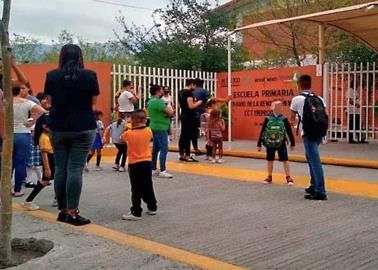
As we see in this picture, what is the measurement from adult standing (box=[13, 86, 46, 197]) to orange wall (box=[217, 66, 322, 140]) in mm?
9193

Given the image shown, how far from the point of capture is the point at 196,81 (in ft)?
41.2

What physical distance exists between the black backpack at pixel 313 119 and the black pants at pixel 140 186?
231cm

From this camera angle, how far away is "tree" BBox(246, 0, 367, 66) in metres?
19.8

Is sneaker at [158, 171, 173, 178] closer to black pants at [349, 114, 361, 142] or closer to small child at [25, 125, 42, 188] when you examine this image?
small child at [25, 125, 42, 188]

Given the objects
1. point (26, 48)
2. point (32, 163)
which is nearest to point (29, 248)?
point (32, 163)

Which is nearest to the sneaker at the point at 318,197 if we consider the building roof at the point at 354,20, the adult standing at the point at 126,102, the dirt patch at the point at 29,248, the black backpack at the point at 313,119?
the black backpack at the point at 313,119

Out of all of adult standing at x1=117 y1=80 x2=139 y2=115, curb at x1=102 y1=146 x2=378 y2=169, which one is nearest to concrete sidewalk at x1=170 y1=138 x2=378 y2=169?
curb at x1=102 y1=146 x2=378 y2=169

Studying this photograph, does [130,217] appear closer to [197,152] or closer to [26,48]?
[197,152]

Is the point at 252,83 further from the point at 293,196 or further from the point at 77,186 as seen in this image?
the point at 77,186

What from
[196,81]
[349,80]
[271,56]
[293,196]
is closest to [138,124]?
[293,196]

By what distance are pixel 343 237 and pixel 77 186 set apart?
113 inches

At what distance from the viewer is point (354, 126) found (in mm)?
14664

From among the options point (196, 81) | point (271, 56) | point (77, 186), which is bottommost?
point (77, 186)

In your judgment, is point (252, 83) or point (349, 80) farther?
point (252, 83)
